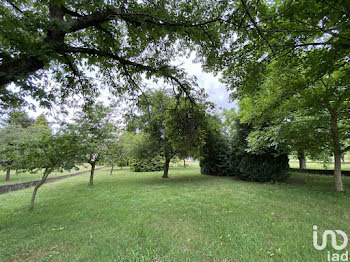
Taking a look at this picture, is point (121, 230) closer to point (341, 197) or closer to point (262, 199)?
point (262, 199)

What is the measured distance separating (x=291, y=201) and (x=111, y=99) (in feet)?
24.4

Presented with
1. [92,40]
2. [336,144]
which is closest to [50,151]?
[92,40]

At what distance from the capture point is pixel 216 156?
1388cm

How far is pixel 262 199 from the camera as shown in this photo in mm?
6035

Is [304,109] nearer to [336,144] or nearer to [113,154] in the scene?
[336,144]

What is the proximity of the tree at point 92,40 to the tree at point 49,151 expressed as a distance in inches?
76.9

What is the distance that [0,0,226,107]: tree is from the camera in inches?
79.5

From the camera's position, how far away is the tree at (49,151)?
4863 millimetres

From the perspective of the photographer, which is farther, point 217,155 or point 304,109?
point 217,155

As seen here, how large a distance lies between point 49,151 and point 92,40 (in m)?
3.71

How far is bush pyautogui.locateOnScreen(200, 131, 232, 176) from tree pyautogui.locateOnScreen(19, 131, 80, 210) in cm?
942

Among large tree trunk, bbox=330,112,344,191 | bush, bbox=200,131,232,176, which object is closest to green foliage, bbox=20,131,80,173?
bush, bbox=200,131,232,176

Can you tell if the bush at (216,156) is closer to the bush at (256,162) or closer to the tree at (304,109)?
the bush at (256,162)

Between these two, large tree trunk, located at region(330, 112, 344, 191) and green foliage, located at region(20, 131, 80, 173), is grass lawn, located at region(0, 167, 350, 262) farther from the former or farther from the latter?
green foliage, located at region(20, 131, 80, 173)
